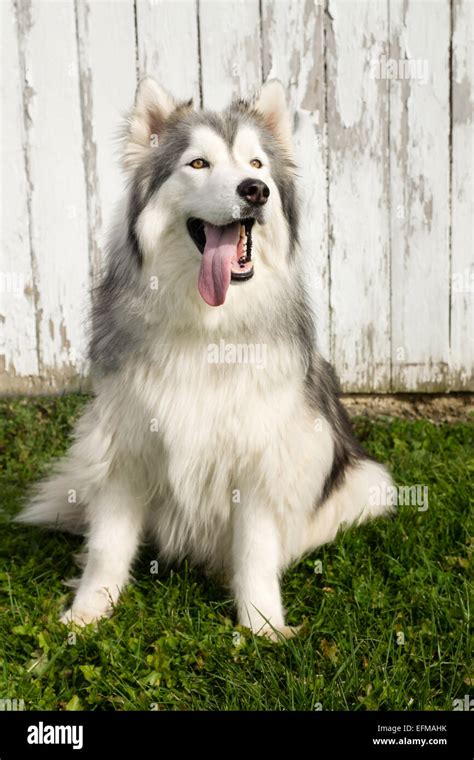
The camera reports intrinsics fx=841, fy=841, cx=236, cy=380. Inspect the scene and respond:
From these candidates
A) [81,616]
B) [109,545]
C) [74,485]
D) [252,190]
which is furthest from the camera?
[74,485]

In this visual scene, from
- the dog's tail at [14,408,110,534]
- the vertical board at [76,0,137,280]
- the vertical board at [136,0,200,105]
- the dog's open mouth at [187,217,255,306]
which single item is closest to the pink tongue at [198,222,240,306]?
the dog's open mouth at [187,217,255,306]

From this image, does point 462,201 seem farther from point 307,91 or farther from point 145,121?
point 145,121

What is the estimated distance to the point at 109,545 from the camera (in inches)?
120

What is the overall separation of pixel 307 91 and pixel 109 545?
9.22ft

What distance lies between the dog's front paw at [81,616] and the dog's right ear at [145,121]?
1.59 m

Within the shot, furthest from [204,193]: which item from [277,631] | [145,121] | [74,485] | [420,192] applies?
[420,192]

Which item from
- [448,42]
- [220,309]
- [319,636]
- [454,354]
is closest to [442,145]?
[448,42]

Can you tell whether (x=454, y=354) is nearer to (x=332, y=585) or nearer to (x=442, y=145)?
(x=442, y=145)

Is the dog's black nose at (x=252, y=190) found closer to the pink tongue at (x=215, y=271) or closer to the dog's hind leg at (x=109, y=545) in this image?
the pink tongue at (x=215, y=271)

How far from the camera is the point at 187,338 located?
2.89 metres

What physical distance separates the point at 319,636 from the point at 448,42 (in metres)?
3.32

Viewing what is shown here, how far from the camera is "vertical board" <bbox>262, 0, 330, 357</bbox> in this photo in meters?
4.54

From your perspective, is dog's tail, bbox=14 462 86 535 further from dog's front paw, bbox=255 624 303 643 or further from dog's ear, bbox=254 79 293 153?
dog's ear, bbox=254 79 293 153

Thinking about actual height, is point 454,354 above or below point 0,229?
below
